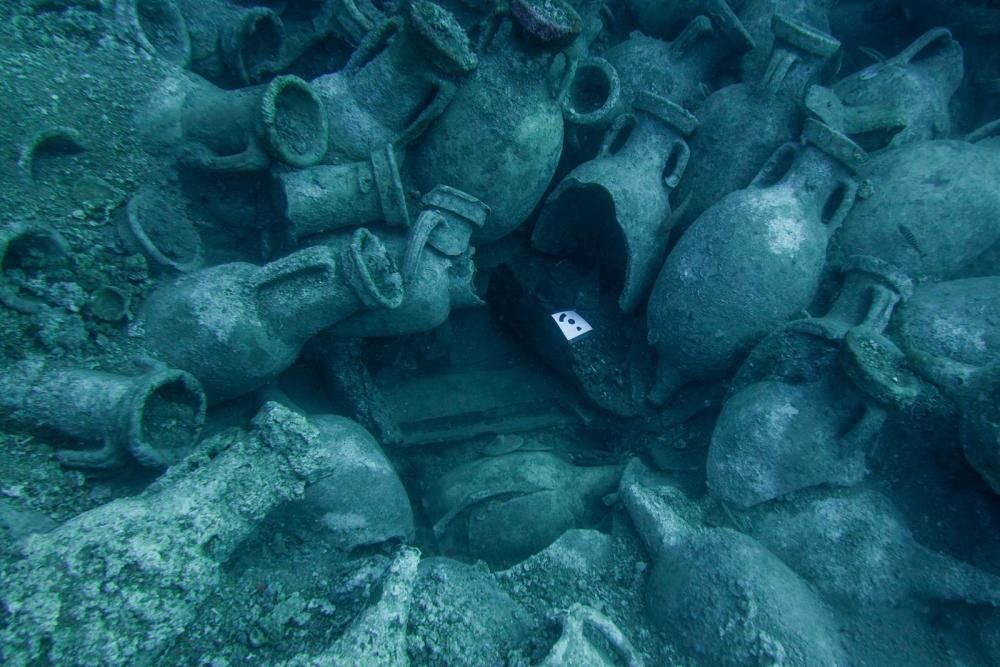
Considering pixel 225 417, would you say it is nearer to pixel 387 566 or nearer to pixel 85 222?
pixel 85 222

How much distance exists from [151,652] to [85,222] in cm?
160

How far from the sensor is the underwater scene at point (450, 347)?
161cm

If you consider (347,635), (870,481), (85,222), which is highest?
(870,481)

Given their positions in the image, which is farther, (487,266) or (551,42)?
(487,266)

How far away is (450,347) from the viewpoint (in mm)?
3135

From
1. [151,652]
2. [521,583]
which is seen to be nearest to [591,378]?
[521,583]

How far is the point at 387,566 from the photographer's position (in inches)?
63.2

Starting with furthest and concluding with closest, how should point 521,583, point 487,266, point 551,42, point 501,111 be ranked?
point 487,266, point 501,111, point 551,42, point 521,583

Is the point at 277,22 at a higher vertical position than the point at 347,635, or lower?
higher

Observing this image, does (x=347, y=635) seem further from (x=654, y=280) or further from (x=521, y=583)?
(x=654, y=280)

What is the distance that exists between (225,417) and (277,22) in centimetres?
197

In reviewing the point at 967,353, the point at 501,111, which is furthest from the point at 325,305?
the point at 967,353

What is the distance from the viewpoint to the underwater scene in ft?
5.29

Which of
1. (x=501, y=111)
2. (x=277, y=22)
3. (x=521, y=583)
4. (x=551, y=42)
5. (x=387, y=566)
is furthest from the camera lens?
(x=277, y=22)
